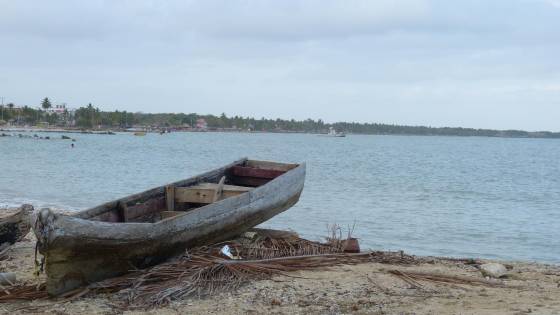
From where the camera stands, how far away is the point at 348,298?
7383 mm

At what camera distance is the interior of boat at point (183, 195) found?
8539mm

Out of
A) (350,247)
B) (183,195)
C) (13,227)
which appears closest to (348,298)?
(350,247)

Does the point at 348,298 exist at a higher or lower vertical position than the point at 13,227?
lower

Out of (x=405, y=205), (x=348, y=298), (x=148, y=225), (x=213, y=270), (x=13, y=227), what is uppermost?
(x=148, y=225)

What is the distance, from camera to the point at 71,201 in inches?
866

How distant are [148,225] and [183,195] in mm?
2663

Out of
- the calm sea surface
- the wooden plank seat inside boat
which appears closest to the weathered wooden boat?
the wooden plank seat inside boat

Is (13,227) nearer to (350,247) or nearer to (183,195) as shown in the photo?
(183,195)

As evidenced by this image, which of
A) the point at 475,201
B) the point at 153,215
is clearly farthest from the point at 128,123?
the point at 153,215

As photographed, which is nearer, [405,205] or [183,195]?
[183,195]

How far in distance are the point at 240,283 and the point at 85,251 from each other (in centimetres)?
193

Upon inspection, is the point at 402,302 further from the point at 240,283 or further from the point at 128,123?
the point at 128,123

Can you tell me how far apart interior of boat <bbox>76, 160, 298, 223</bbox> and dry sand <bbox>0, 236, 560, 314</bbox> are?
1.28 m

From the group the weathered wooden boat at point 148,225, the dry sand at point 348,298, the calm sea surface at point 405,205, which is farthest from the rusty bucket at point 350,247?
the calm sea surface at point 405,205
